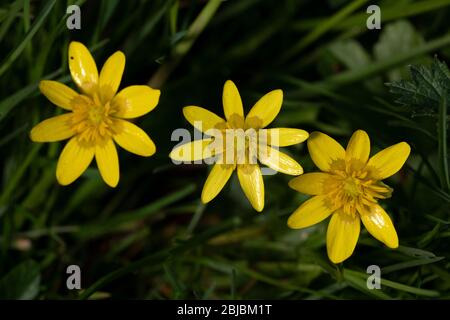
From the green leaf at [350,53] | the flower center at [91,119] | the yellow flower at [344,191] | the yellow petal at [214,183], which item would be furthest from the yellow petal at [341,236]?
the green leaf at [350,53]

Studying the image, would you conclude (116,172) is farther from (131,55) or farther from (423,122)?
(423,122)

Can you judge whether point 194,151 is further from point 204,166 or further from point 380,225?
point 204,166

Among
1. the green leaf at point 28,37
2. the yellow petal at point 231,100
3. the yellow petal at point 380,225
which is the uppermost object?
the green leaf at point 28,37

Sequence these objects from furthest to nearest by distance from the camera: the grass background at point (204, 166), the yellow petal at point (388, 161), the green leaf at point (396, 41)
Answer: the green leaf at point (396, 41) → the grass background at point (204, 166) → the yellow petal at point (388, 161)

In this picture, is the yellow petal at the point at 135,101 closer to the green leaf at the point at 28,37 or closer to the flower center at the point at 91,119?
the flower center at the point at 91,119

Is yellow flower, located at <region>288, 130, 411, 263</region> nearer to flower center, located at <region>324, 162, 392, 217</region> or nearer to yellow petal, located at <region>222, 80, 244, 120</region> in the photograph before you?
flower center, located at <region>324, 162, 392, 217</region>

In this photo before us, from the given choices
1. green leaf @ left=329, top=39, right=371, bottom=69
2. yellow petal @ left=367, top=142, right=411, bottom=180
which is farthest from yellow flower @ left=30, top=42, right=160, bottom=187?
green leaf @ left=329, top=39, right=371, bottom=69
